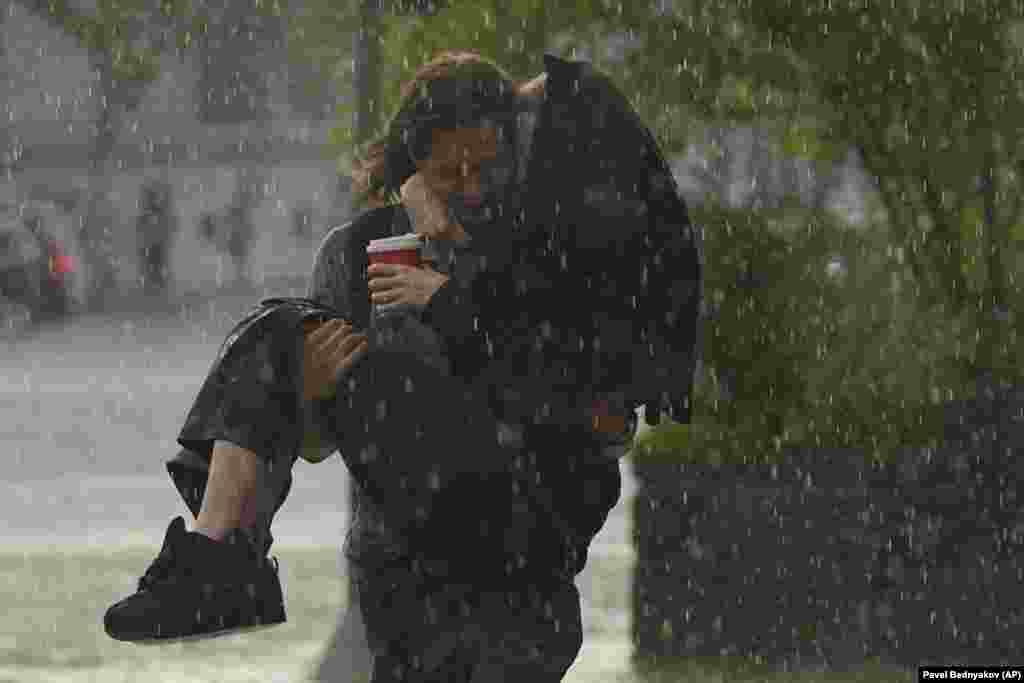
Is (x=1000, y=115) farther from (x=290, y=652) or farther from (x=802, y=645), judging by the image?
(x=290, y=652)

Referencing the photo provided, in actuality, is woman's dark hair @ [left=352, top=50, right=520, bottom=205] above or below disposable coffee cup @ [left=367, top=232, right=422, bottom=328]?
above

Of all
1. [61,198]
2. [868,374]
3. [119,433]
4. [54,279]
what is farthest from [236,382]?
[61,198]

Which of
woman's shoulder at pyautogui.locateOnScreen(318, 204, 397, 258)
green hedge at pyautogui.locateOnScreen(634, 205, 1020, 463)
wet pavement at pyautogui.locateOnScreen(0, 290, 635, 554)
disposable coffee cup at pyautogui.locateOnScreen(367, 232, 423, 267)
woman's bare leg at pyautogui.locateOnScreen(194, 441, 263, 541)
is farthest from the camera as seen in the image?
wet pavement at pyautogui.locateOnScreen(0, 290, 635, 554)

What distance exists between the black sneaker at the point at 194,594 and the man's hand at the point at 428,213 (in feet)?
2.16

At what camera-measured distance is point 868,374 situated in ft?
29.1

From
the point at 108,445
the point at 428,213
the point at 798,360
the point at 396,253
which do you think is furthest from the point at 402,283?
the point at 108,445

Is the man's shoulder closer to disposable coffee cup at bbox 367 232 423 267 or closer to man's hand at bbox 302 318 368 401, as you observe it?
disposable coffee cup at bbox 367 232 423 267

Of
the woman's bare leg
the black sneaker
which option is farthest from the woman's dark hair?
the black sneaker

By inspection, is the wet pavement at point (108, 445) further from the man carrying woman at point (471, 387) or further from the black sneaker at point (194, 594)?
the black sneaker at point (194, 594)

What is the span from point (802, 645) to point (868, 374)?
1137 millimetres

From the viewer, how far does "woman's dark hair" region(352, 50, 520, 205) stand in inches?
166

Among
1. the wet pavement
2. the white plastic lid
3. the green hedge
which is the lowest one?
the wet pavement

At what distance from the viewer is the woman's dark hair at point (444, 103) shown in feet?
13.9

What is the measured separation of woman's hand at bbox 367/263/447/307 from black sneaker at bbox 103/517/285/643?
505 mm
